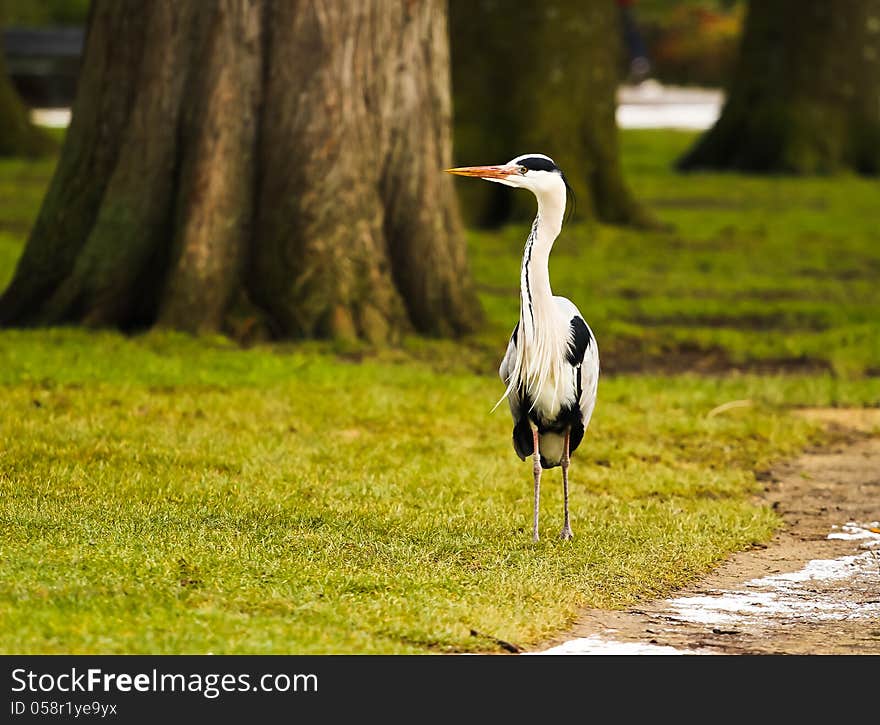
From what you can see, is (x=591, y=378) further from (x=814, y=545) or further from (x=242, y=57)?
(x=242, y=57)

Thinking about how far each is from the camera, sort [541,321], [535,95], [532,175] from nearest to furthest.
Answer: [532,175] → [541,321] → [535,95]

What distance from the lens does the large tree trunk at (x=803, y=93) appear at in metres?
25.6

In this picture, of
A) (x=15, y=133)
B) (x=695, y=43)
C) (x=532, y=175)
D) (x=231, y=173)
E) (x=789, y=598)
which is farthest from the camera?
(x=695, y=43)

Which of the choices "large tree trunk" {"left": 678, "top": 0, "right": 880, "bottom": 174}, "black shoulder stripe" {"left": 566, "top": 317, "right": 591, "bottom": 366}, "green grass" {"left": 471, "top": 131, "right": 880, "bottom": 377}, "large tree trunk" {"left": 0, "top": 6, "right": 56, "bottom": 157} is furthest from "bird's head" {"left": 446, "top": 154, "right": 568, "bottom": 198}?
"large tree trunk" {"left": 0, "top": 6, "right": 56, "bottom": 157}

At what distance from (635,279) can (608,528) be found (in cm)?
831

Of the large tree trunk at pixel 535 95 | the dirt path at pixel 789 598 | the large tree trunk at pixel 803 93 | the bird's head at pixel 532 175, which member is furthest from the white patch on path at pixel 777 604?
the large tree trunk at pixel 803 93

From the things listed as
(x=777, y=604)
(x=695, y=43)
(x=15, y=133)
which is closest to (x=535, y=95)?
(x=15, y=133)

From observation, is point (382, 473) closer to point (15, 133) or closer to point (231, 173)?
point (231, 173)

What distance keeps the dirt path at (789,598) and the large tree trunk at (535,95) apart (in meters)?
9.62

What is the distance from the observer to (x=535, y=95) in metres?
18.7

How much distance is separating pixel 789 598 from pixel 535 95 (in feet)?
40.3

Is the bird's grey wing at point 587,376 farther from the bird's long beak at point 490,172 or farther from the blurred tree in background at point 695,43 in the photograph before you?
the blurred tree in background at point 695,43

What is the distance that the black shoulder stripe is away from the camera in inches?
290
